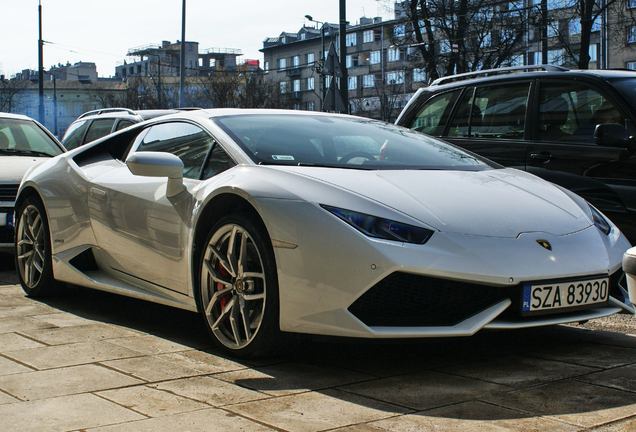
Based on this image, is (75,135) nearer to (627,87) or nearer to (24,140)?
(24,140)

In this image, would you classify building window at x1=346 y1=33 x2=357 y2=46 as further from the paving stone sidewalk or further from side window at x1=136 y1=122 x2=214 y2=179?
the paving stone sidewalk

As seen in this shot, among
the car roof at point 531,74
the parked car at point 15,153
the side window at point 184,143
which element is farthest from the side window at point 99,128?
the side window at point 184,143

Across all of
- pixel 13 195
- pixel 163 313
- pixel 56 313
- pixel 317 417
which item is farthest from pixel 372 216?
pixel 13 195

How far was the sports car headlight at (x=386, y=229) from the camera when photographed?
3.22m

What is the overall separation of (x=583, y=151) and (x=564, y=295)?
2738 millimetres

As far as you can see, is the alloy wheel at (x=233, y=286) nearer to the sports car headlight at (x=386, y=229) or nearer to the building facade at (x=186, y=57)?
the sports car headlight at (x=386, y=229)

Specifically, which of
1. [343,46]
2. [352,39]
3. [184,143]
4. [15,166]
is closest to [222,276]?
[184,143]

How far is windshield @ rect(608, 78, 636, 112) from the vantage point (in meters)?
5.74

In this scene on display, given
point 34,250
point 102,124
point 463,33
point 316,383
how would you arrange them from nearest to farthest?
point 316,383, point 34,250, point 102,124, point 463,33

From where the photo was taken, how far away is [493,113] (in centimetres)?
657

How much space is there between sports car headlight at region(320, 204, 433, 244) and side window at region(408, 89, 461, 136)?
12.7ft

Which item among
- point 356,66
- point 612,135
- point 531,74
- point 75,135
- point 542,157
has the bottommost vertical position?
point 542,157

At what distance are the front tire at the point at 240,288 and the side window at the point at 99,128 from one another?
807 centimetres

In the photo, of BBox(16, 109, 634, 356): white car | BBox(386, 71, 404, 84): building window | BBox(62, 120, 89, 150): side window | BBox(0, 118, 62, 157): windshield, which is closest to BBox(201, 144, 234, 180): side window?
BBox(16, 109, 634, 356): white car
